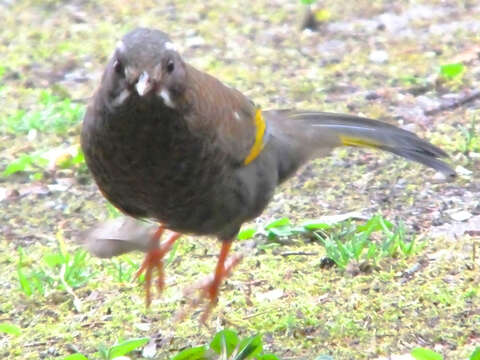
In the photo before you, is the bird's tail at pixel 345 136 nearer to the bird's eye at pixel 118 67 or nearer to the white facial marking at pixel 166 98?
the white facial marking at pixel 166 98

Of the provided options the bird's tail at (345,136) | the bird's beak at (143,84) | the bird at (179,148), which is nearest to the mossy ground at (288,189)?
the bird at (179,148)

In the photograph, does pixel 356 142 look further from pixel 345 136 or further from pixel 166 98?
pixel 166 98

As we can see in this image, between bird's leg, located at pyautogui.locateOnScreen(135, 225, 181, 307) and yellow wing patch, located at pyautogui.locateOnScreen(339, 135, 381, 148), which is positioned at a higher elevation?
yellow wing patch, located at pyautogui.locateOnScreen(339, 135, 381, 148)

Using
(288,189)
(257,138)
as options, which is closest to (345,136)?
(257,138)

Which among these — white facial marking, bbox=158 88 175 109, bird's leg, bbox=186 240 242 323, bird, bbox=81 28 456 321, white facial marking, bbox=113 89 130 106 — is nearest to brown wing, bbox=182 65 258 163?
bird, bbox=81 28 456 321

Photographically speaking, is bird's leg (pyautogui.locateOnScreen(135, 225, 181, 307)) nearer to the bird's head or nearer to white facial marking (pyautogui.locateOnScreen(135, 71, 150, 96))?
the bird's head

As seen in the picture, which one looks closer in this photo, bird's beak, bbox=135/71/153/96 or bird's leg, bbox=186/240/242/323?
bird's beak, bbox=135/71/153/96
